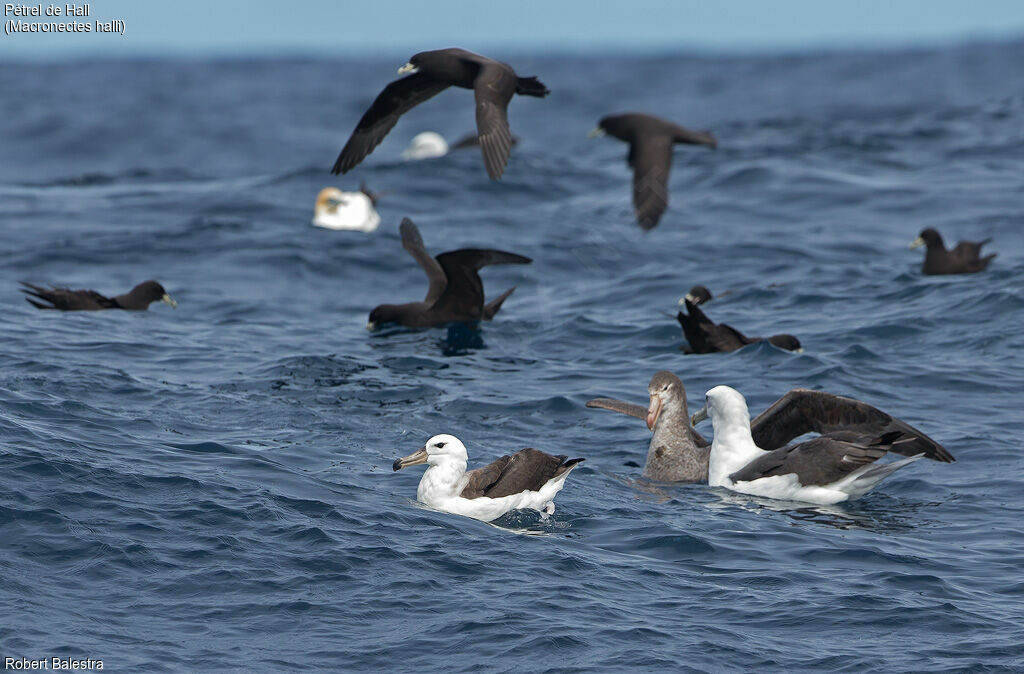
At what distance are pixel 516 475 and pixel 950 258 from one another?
11.9m

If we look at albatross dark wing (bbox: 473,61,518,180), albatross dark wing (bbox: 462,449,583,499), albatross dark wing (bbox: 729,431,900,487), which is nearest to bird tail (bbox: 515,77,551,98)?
albatross dark wing (bbox: 473,61,518,180)

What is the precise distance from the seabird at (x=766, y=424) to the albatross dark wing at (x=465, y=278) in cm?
390

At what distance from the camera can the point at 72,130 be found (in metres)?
45.1

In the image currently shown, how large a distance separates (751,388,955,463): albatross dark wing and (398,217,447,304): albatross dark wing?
20.4ft

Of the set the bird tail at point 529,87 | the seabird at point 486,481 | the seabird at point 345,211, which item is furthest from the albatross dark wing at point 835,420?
the seabird at point 345,211

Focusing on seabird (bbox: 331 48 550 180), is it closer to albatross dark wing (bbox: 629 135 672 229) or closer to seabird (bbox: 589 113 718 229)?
albatross dark wing (bbox: 629 135 672 229)

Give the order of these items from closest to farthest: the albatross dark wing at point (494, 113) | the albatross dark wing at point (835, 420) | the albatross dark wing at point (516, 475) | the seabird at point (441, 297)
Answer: the albatross dark wing at point (516, 475) → the albatross dark wing at point (835, 420) → the albatross dark wing at point (494, 113) → the seabird at point (441, 297)

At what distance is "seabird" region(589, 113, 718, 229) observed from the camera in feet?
56.2

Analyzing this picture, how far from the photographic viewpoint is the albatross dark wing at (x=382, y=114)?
14.6 metres

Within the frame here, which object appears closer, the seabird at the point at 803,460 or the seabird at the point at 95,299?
the seabird at the point at 803,460

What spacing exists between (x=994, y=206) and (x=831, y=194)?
3.58 m

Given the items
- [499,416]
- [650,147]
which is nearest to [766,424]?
[499,416]

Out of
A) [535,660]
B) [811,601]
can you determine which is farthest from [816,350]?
[535,660]

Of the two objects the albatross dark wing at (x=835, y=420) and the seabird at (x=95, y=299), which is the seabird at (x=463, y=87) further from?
the seabird at (x=95, y=299)
